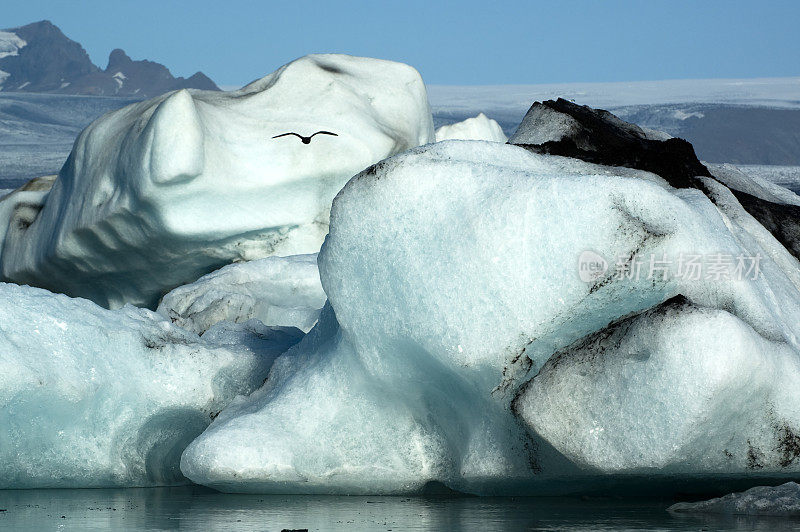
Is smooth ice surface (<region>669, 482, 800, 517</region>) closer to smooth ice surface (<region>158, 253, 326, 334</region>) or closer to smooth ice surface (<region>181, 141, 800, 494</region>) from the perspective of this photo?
smooth ice surface (<region>181, 141, 800, 494</region>)

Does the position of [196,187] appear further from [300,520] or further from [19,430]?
[300,520]

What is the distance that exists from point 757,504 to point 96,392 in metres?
2.88

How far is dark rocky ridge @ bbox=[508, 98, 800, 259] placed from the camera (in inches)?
207

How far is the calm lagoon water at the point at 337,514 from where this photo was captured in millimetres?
3143

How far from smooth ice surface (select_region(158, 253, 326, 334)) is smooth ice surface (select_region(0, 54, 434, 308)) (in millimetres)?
589

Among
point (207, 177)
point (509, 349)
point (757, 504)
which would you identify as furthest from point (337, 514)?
point (207, 177)

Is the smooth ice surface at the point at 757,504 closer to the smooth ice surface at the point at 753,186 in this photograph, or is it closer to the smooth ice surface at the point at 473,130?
the smooth ice surface at the point at 753,186

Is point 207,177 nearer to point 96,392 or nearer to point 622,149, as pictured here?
point 96,392

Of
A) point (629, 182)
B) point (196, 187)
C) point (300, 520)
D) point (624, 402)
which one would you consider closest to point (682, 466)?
point (624, 402)

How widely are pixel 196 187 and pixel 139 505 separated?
4.13 metres

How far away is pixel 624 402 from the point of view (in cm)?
→ 354

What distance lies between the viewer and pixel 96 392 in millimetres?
4723

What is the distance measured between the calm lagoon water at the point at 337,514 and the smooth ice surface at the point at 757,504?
13cm

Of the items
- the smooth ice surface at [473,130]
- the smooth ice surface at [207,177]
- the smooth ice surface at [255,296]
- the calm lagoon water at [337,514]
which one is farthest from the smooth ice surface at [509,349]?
the smooth ice surface at [473,130]
